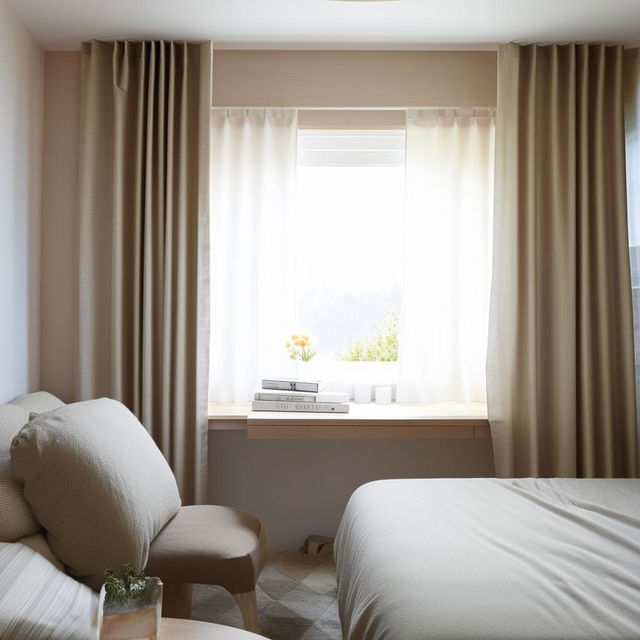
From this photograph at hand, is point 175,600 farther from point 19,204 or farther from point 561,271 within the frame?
point 561,271

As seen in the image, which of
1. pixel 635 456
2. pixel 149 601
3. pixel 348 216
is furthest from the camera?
pixel 348 216

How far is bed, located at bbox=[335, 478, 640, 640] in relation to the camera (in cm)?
132

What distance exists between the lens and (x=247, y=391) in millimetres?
3070

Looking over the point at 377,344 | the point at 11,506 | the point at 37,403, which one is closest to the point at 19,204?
the point at 37,403

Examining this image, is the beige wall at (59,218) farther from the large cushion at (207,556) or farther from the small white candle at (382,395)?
the small white candle at (382,395)

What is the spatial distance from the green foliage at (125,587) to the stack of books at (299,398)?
5.03 feet

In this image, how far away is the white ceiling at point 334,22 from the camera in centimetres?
252

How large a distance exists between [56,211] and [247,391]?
4.16ft

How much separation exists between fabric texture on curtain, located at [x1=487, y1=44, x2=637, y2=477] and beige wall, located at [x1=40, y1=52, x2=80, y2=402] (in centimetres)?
202

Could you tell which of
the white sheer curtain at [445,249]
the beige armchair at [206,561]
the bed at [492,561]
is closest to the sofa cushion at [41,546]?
the beige armchair at [206,561]

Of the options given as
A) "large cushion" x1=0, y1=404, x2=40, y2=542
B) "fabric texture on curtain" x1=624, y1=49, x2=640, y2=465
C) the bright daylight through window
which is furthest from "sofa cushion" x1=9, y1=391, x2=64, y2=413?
"fabric texture on curtain" x1=624, y1=49, x2=640, y2=465

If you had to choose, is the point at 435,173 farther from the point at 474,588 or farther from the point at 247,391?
the point at 474,588

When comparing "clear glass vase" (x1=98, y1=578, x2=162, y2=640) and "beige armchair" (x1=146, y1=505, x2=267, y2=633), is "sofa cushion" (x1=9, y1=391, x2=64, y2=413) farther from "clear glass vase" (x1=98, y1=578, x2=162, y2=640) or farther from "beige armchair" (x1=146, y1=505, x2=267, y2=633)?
"clear glass vase" (x1=98, y1=578, x2=162, y2=640)

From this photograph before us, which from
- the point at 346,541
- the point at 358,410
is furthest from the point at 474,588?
the point at 358,410
